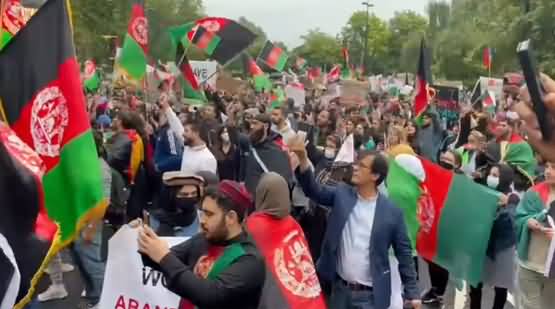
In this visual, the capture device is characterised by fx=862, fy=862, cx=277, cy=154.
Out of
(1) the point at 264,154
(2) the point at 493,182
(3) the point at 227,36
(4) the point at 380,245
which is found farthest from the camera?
(3) the point at 227,36

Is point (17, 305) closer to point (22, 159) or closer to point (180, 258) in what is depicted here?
point (22, 159)

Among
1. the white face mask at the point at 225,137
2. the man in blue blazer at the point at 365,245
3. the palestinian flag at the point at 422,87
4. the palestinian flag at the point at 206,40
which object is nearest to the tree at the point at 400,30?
the palestinian flag at the point at 206,40

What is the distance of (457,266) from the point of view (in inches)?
273

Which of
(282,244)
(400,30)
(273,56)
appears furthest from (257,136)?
(400,30)

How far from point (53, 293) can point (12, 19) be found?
2826mm

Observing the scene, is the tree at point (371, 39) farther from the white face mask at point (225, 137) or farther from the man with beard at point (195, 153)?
the man with beard at point (195, 153)

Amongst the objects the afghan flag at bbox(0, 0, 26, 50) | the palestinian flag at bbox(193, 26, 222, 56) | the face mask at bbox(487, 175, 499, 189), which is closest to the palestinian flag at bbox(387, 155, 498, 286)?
the face mask at bbox(487, 175, 499, 189)

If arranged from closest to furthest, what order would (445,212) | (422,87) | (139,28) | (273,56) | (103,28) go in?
1. (445,212)
2. (139,28)
3. (422,87)
4. (273,56)
5. (103,28)

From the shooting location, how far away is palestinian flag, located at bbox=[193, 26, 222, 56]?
47.8 feet

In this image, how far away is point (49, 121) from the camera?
145 inches

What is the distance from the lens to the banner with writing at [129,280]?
481cm

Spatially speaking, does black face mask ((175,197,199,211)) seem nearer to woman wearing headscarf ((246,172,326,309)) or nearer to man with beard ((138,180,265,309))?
woman wearing headscarf ((246,172,326,309))

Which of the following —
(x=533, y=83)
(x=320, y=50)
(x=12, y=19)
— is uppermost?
(x=12, y=19)

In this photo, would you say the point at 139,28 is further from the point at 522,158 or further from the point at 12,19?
the point at 522,158
